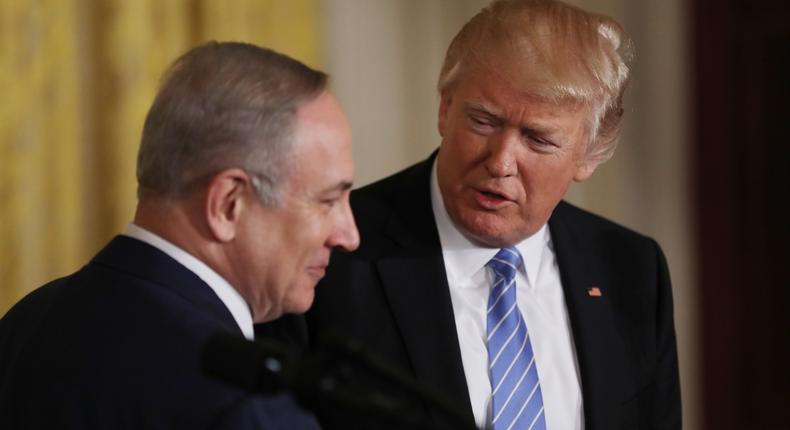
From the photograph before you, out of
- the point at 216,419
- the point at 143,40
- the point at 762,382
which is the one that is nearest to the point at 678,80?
the point at 762,382

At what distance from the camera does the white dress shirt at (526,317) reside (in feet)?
6.60

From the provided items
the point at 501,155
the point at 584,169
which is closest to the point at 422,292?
the point at 501,155

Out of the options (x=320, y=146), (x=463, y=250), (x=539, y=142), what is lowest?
(x=463, y=250)

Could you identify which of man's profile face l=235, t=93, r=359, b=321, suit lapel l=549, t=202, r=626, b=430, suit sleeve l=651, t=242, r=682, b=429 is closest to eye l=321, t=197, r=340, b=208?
man's profile face l=235, t=93, r=359, b=321

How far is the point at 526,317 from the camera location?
6.82 feet

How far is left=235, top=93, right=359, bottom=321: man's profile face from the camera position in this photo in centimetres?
150

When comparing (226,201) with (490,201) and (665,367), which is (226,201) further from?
(665,367)

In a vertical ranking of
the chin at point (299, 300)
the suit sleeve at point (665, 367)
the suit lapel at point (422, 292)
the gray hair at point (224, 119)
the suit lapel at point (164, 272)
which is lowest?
the suit sleeve at point (665, 367)

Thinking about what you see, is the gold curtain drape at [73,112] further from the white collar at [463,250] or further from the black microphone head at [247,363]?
the black microphone head at [247,363]

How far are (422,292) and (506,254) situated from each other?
7.0 inches

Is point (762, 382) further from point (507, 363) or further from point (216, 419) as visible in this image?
point (216, 419)

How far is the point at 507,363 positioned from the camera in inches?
78.4

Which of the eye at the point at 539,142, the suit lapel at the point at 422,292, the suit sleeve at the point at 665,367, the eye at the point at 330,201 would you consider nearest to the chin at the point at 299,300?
the eye at the point at 330,201

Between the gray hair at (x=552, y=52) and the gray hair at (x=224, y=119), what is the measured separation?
61cm
